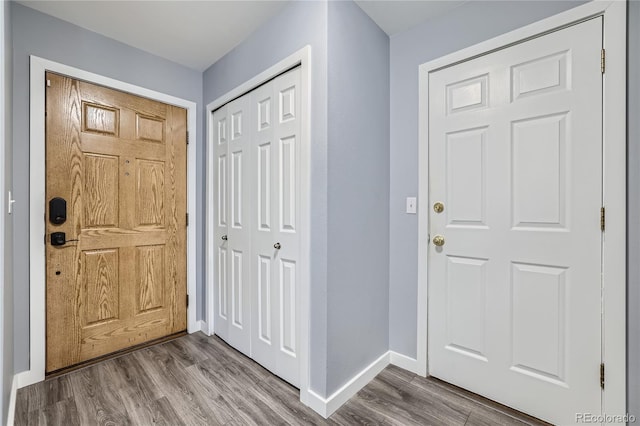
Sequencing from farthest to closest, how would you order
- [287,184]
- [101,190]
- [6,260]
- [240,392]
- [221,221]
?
[221,221] → [101,190] → [287,184] → [240,392] → [6,260]

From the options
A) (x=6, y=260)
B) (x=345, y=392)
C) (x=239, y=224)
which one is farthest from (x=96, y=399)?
(x=345, y=392)

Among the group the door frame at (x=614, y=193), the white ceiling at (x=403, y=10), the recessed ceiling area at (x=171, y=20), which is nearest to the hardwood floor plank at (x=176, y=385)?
the door frame at (x=614, y=193)

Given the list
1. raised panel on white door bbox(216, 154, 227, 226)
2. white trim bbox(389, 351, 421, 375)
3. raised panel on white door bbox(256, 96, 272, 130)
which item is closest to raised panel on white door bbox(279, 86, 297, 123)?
raised panel on white door bbox(256, 96, 272, 130)

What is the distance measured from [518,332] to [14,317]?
3.04 meters

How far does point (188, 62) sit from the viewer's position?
251 centimetres

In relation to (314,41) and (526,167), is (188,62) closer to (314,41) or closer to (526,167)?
(314,41)

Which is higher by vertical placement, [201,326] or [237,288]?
[237,288]

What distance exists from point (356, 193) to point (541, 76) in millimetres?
1161

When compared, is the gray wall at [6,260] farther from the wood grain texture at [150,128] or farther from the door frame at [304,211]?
the door frame at [304,211]

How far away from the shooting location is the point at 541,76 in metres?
1.51

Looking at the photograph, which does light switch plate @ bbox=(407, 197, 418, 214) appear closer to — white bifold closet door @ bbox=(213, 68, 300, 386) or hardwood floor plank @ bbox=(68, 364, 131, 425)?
white bifold closet door @ bbox=(213, 68, 300, 386)

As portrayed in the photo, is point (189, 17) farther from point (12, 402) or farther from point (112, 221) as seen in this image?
point (12, 402)
